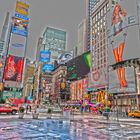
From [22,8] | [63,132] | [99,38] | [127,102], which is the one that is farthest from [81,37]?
[63,132]

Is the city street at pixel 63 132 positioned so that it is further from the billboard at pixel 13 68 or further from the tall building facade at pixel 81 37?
the tall building facade at pixel 81 37

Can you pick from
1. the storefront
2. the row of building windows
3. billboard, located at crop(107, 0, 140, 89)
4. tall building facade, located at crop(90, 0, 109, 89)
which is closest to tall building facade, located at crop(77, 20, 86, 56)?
tall building facade, located at crop(90, 0, 109, 89)

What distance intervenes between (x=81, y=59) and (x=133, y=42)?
5218 centimetres

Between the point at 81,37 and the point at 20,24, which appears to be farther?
the point at 81,37

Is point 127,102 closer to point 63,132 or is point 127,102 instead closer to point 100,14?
point 63,132

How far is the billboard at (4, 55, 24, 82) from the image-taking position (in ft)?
237

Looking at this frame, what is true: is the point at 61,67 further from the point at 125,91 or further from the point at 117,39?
the point at 125,91

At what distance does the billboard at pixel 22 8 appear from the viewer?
8238cm

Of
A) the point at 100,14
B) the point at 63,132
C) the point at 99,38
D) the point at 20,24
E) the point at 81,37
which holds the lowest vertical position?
the point at 63,132

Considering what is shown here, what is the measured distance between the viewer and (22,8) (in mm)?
83625

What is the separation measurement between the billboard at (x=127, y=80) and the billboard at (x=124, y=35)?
0.55 meters

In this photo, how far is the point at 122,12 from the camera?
69438 mm

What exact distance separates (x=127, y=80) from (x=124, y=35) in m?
16.7

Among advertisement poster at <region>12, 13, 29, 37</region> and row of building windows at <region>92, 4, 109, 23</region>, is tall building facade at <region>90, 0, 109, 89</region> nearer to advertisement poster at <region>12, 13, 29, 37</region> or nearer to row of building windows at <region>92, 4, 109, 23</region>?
row of building windows at <region>92, 4, 109, 23</region>
